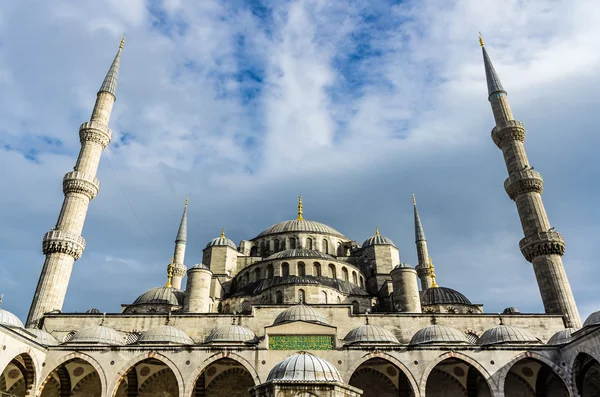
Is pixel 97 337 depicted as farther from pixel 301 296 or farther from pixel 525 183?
pixel 525 183

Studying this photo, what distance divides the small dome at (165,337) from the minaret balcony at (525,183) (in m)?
18.7

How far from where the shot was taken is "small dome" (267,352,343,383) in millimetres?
7855

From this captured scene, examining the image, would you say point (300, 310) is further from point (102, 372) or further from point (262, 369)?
point (102, 372)

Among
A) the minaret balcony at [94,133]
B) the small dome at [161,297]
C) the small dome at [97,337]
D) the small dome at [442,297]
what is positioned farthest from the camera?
the minaret balcony at [94,133]

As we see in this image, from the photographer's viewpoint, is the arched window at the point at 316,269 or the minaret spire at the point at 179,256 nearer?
the arched window at the point at 316,269

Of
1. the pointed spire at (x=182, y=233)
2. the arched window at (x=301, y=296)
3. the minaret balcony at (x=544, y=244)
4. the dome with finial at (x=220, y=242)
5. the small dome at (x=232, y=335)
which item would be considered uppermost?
the pointed spire at (x=182, y=233)

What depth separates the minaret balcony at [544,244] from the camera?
22328 mm

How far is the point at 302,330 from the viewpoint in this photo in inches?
673

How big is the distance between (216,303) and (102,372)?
29.5 feet

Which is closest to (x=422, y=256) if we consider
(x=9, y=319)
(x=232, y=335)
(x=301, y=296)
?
(x=301, y=296)

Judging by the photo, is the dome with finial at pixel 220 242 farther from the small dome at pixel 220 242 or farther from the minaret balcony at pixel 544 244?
the minaret balcony at pixel 544 244

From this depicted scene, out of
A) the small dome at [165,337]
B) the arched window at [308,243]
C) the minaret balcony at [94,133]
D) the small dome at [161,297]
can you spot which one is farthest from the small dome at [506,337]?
the minaret balcony at [94,133]

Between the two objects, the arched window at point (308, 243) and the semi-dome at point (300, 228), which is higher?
the semi-dome at point (300, 228)

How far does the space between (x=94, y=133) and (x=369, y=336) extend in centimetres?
1930
